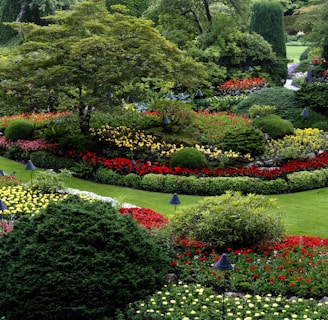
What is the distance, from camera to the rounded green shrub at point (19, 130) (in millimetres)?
18594

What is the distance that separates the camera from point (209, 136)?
58.4ft

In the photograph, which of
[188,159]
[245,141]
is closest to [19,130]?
[188,159]

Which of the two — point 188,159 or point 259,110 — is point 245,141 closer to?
point 188,159

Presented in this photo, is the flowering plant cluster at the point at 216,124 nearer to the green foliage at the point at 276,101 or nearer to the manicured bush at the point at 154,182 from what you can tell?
the green foliage at the point at 276,101

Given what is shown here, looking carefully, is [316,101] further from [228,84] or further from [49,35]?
[49,35]

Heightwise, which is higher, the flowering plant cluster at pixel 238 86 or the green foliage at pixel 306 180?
the green foliage at pixel 306 180

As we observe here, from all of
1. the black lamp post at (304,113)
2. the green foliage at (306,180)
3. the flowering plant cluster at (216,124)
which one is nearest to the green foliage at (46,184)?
the flowering plant cluster at (216,124)

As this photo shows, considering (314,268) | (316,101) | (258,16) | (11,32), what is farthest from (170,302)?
(11,32)

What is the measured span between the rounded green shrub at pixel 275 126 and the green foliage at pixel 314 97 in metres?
1.84

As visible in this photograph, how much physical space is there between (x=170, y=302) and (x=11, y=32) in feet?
109

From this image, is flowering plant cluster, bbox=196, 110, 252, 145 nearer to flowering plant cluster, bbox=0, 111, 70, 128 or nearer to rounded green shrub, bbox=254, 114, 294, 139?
rounded green shrub, bbox=254, 114, 294, 139

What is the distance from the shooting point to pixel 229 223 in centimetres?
958

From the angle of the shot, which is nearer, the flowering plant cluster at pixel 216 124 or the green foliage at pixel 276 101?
the flowering plant cluster at pixel 216 124

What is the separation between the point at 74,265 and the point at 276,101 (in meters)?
14.5
